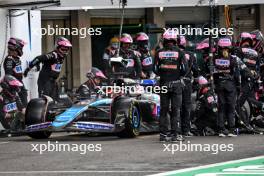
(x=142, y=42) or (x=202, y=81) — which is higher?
(x=142, y=42)

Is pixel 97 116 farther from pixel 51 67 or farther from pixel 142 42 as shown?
pixel 142 42

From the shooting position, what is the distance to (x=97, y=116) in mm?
13883

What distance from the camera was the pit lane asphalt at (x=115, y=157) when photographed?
965 centimetres

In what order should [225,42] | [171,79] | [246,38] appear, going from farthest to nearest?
1. [246,38]
2. [225,42]
3. [171,79]

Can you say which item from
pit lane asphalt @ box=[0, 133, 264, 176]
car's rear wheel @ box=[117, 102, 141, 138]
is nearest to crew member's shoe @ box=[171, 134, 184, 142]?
pit lane asphalt @ box=[0, 133, 264, 176]

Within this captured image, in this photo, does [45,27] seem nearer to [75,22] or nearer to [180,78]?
[75,22]

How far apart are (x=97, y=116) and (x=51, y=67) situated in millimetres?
3116

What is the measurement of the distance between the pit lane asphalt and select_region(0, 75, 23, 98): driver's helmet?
184cm

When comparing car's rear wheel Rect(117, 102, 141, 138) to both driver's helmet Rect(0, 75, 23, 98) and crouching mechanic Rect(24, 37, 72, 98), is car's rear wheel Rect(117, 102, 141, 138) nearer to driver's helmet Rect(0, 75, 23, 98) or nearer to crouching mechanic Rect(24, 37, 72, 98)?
driver's helmet Rect(0, 75, 23, 98)

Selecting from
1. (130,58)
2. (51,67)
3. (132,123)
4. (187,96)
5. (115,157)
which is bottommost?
(115,157)

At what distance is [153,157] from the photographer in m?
10.9

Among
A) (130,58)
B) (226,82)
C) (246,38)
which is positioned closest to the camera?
(226,82)

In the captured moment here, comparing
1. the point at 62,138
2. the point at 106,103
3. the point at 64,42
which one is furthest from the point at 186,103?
the point at 64,42

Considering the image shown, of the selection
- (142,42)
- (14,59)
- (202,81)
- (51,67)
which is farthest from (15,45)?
(202,81)
